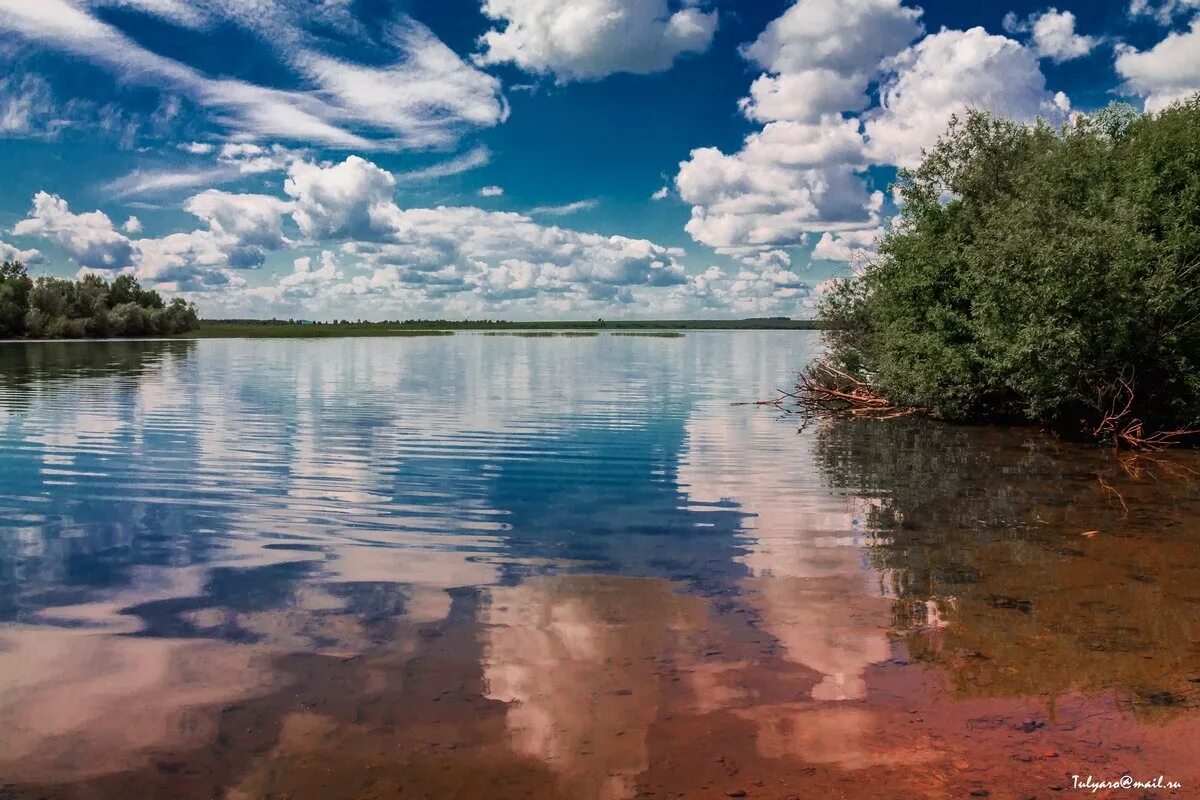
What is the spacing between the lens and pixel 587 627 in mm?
10766

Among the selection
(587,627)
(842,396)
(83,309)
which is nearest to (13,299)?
(83,309)

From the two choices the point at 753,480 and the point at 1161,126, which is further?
the point at 1161,126

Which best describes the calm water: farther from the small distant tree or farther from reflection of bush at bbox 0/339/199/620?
the small distant tree

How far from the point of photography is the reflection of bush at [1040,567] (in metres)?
9.35

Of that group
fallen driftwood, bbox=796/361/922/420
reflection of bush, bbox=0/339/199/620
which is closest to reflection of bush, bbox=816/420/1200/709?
reflection of bush, bbox=0/339/199/620

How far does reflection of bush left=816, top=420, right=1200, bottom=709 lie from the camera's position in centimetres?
935

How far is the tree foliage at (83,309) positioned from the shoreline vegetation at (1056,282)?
16546 cm

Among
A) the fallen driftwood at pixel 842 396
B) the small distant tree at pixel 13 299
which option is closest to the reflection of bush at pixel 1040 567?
the fallen driftwood at pixel 842 396

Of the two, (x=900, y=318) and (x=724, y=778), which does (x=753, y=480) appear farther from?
(x=900, y=318)

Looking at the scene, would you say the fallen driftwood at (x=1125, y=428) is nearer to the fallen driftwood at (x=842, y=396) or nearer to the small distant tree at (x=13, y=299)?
the fallen driftwood at (x=842, y=396)

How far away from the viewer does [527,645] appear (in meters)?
10.0

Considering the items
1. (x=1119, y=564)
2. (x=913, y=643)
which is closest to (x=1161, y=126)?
(x=1119, y=564)

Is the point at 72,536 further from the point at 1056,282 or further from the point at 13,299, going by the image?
the point at 13,299

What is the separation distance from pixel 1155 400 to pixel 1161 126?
422 inches
